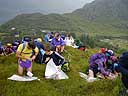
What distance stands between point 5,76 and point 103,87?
701 cm

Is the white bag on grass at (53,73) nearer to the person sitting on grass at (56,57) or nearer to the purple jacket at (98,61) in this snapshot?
the person sitting on grass at (56,57)

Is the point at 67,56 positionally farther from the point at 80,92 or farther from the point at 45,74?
the point at 80,92

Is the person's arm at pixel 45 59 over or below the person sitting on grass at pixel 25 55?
below

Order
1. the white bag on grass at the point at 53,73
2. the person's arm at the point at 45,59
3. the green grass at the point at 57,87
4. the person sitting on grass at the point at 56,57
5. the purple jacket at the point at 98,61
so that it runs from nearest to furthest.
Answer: the green grass at the point at 57,87
the white bag on grass at the point at 53,73
the purple jacket at the point at 98,61
the person sitting on grass at the point at 56,57
the person's arm at the point at 45,59

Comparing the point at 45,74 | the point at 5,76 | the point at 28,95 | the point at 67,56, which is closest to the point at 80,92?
the point at 28,95

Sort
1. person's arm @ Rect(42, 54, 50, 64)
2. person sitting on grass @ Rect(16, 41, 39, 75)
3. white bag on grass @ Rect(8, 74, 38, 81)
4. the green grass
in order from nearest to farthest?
1. the green grass
2. white bag on grass @ Rect(8, 74, 38, 81)
3. person sitting on grass @ Rect(16, 41, 39, 75)
4. person's arm @ Rect(42, 54, 50, 64)

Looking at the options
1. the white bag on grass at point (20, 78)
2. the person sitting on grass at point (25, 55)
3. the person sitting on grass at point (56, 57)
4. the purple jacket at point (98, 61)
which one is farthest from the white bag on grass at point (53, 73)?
the purple jacket at point (98, 61)

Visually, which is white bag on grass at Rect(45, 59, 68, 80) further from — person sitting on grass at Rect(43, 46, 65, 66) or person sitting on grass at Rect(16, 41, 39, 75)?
person sitting on grass at Rect(43, 46, 65, 66)

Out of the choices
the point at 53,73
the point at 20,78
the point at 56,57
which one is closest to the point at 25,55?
the point at 20,78

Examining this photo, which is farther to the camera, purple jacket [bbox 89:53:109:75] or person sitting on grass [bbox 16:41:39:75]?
purple jacket [bbox 89:53:109:75]

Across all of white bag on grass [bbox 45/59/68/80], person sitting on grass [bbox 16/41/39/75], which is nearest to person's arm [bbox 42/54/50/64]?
white bag on grass [bbox 45/59/68/80]

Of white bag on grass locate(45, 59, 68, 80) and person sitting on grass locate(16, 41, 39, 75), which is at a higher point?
person sitting on grass locate(16, 41, 39, 75)

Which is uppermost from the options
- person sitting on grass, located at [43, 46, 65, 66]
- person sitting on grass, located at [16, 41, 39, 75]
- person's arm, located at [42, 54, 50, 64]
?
person sitting on grass, located at [16, 41, 39, 75]

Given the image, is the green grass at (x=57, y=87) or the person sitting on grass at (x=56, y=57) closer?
the green grass at (x=57, y=87)
